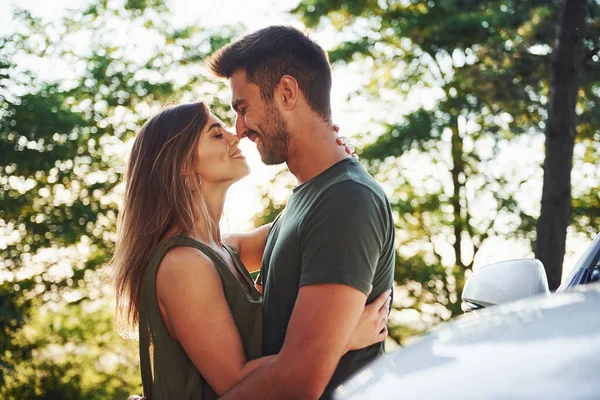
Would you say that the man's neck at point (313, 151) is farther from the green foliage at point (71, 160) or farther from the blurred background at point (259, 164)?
the green foliage at point (71, 160)

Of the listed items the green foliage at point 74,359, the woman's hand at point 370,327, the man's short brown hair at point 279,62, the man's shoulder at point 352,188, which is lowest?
the green foliage at point 74,359

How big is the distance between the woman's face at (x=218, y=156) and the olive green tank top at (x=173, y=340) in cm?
34

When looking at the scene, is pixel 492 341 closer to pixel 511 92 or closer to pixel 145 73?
pixel 511 92

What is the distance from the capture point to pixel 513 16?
1116 cm

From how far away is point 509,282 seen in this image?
2758 mm

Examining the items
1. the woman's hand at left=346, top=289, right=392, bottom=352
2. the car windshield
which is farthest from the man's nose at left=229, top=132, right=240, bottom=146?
the car windshield

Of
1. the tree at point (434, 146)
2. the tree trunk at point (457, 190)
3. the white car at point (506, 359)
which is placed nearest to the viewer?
the white car at point (506, 359)

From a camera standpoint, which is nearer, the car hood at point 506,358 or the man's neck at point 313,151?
the car hood at point 506,358

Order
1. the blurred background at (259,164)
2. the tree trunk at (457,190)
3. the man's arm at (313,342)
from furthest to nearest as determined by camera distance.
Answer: the tree trunk at (457,190), the blurred background at (259,164), the man's arm at (313,342)

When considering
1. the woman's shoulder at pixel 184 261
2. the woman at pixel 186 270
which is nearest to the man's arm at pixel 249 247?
the woman at pixel 186 270

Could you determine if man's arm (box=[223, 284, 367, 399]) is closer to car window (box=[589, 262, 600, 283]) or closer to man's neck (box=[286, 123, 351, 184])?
man's neck (box=[286, 123, 351, 184])

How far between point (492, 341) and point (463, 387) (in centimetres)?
19

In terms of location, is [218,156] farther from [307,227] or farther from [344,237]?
[344,237]

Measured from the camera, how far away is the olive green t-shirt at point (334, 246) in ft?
7.27
